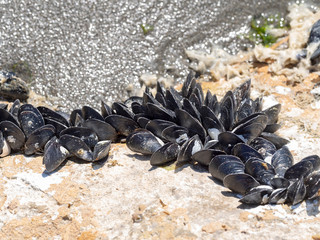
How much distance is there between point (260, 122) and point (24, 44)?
139 inches

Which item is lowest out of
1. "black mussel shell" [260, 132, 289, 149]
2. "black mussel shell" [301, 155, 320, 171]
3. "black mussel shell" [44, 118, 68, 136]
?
"black mussel shell" [44, 118, 68, 136]

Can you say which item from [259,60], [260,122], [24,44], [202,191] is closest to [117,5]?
[24,44]

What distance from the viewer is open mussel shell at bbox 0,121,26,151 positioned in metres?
4.11

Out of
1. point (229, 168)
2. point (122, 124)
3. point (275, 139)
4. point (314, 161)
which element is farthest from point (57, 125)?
point (314, 161)

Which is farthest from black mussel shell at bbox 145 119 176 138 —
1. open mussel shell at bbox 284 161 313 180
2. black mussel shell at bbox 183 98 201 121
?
open mussel shell at bbox 284 161 313 180

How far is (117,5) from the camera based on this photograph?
609 centimetres

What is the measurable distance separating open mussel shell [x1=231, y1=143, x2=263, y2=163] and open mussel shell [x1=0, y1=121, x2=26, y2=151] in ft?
7.04

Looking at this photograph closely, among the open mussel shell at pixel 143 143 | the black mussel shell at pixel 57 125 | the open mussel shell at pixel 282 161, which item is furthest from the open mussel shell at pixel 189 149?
the black mussel shell at pixel 57 125

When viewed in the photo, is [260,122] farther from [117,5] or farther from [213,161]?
[117,5]

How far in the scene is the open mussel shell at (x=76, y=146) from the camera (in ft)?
13.1

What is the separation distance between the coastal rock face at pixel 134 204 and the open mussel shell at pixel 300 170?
25 centimetres

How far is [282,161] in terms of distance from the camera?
3668 millimetres

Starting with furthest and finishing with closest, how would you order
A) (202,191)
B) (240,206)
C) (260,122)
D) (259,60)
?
(259,60) < (260,122) < (202,191) < (240,206)

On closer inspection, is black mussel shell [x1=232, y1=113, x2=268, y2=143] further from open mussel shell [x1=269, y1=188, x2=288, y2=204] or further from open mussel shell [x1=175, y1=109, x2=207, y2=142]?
open mussel shell [x1=269, y1=188, x2=288, y2=204]
